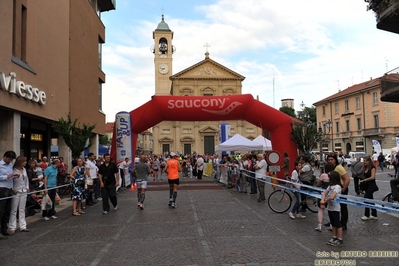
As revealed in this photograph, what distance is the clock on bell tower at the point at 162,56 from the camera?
73.2 metres

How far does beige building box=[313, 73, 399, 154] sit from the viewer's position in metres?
51.5

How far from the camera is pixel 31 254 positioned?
6.48 meters

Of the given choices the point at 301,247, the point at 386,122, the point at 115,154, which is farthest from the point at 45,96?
the point at 386,122

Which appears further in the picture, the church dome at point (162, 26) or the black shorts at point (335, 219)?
the church dome at point (162, 26)

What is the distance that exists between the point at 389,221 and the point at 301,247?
3.74 meters

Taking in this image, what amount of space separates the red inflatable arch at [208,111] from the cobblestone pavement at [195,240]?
6935 mm

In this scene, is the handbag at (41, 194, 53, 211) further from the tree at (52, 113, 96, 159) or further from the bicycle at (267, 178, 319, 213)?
the bicycle at (267, 178, 319, 213)

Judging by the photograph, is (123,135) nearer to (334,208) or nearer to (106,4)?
(334,208)

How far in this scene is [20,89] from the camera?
45.2 feet

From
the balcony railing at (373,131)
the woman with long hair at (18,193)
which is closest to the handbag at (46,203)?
the woman with long hair at (18,193)

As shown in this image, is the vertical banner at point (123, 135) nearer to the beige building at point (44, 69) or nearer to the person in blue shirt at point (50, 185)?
the beige building at point (44, 69)

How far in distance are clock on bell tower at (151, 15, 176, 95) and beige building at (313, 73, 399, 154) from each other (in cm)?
2928

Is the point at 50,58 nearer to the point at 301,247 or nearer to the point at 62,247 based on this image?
the point at 62,247

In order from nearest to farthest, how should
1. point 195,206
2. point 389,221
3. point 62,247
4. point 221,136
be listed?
1. point 62,247
2. point 389,221
3. point 195,206
4. point 221,136
